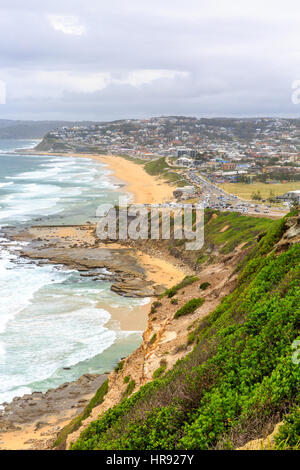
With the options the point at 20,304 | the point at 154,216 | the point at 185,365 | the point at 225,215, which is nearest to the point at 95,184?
the point at 154,216

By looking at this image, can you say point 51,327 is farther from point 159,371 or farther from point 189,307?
point 159,371

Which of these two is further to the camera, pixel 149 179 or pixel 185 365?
pixel 149 179

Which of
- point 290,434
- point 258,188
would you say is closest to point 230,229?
point 290,434

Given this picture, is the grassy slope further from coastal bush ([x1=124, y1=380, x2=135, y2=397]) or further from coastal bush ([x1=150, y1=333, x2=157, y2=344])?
coastal bush ([x1=124, y1=380, x2=135, y2=397])

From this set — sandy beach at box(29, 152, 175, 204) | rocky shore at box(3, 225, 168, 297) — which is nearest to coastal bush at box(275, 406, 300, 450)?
rocky shore at box(3, 225, 168, 297)
